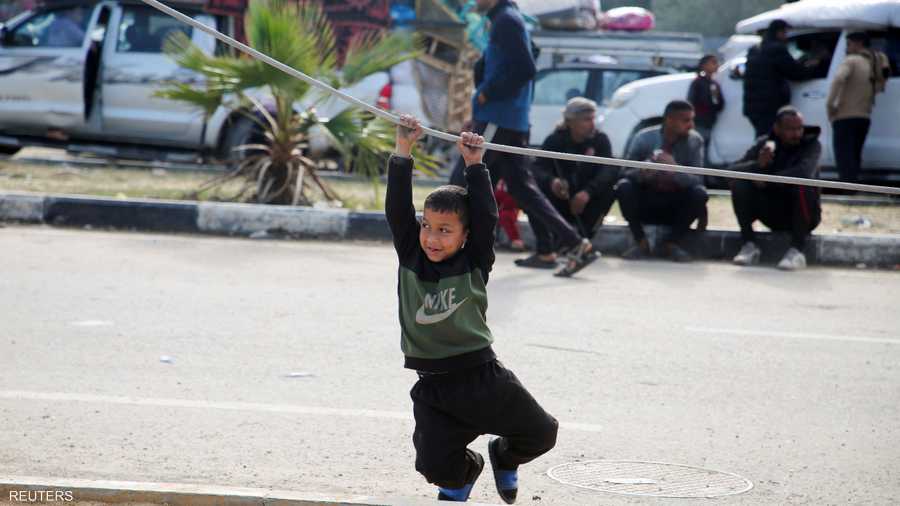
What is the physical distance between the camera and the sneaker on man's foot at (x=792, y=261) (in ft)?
29.1

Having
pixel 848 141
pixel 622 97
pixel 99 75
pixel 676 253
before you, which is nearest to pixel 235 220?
pixel 676 253

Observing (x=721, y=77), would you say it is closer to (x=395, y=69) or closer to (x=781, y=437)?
(x=395, y=69)

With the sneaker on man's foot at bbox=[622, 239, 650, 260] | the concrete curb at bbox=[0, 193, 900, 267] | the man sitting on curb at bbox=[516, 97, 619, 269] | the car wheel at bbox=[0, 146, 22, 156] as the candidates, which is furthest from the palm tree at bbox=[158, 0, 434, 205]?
the car wheel at bbox=[0, 146, 22, 156]

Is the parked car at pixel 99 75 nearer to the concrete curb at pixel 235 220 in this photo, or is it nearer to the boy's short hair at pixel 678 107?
the concrete curb at pixel 235 220

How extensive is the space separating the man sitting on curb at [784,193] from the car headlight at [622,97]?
390 cm

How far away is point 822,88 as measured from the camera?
12.4 m

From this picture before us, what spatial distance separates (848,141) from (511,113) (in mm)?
4987

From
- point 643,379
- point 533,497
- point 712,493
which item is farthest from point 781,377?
point 533,497

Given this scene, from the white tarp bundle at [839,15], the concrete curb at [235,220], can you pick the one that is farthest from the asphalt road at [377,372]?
the white tarp bundle at [839,15]

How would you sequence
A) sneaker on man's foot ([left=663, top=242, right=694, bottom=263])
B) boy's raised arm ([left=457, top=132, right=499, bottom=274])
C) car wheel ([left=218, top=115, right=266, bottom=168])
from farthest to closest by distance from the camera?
1. car wheel ([left=218, top=115, right=266, bottom=168])
2. sneaker on man's foot ([left=663, top=242, right=694, bottom=263])
3. boy's raised arm ([left=457, top=132, right=499, bottom=274])

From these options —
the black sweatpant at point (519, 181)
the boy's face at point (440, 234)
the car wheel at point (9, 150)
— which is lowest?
the car wheel at point (9, 150)

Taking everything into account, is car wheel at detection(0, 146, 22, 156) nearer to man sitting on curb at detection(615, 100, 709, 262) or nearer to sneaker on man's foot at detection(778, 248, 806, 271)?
man sitting on curb at detection(615, 100, 709, 262)

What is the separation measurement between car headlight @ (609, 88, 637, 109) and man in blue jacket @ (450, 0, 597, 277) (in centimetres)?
520

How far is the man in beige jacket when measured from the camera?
11.6 metres
